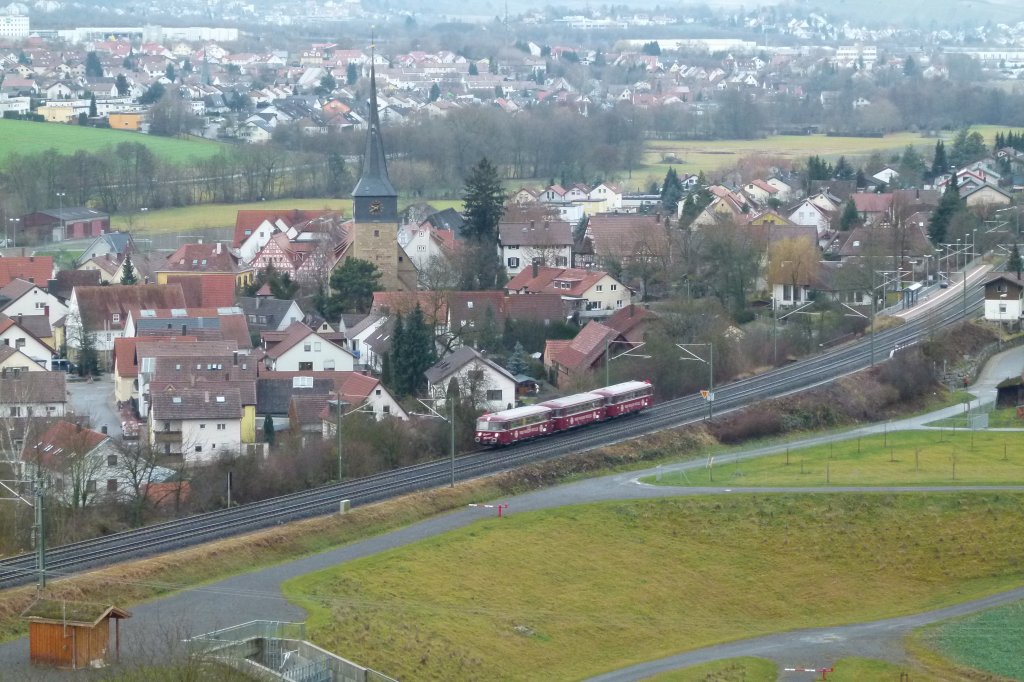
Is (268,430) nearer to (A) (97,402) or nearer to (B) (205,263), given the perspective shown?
(A) (97,402)

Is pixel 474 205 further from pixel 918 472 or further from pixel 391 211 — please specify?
pixel 918 472

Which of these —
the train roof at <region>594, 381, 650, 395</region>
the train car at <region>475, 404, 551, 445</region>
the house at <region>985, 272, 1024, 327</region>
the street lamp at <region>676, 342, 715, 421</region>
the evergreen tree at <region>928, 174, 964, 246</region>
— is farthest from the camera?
the evergreen tree at <region>928, 174, 964, 246</region>

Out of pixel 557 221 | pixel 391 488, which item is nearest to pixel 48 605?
pixel 391 488

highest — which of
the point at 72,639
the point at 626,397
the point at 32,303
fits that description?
the point at 72,639

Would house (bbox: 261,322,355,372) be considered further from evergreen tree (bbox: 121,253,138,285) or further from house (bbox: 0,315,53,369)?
evergreen tree (bbox: 121,253,138,285)

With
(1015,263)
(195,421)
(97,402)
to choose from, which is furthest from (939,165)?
(195,421)

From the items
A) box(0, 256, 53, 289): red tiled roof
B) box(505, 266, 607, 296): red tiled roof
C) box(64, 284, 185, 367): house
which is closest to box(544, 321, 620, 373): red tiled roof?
box(505, 266, 607, 296): red tiled roof
